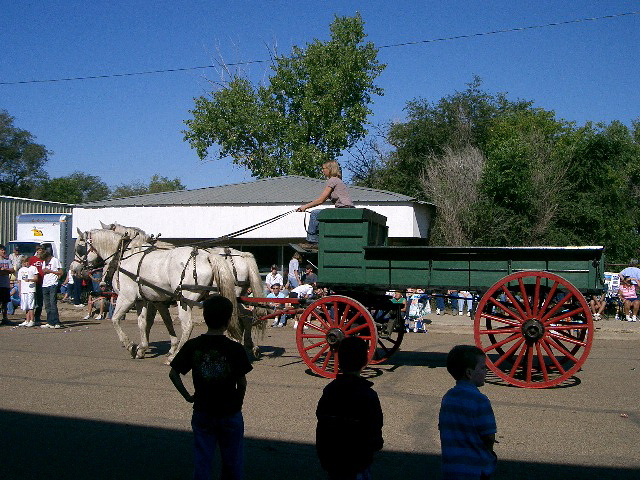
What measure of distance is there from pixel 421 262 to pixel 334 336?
153 cm

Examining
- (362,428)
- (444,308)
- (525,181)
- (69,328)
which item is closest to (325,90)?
(525,181)

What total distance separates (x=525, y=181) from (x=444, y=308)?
8.47 m

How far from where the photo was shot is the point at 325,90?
37.4 metres

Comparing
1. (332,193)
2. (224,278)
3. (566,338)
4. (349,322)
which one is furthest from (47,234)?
(566,338)

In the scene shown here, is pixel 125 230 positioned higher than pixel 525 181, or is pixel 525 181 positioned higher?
pixel 525 181

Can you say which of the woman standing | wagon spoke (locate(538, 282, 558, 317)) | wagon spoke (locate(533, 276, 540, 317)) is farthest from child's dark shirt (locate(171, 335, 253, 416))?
the woman standing

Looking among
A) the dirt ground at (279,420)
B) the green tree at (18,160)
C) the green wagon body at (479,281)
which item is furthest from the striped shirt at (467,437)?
the green tree at (18,160)

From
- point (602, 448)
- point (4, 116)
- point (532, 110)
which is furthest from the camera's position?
point (4, 116)

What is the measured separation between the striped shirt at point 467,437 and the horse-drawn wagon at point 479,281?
15.9ft

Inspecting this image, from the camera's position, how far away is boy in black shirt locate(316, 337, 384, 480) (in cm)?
347

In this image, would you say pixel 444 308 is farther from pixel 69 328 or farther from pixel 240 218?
pixel 69 328

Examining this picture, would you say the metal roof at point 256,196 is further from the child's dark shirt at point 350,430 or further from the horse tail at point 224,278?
the child's dark shirt at point 350,430

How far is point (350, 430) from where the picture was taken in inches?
137

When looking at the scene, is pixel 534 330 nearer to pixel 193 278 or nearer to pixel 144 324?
pixel 193 278
